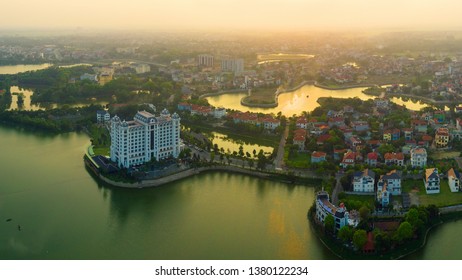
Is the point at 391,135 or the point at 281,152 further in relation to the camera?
→ the point at 391,135

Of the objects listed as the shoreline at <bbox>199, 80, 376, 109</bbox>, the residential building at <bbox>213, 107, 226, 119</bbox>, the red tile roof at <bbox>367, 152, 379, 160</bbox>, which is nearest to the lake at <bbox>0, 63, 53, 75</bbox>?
the shoreline at <bbox>199, 80, 376, 109</bbox>

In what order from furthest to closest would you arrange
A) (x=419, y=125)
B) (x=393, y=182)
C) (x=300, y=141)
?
1. (x=419, y=125)
2. (x=300, y=141)
3. (x=393, y=182)

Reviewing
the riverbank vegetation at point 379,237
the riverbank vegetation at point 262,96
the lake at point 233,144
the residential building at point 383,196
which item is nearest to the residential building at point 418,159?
the residential building at point 383,196

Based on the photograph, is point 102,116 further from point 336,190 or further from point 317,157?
point 336,190

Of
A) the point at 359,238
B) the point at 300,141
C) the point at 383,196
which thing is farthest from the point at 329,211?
the point at 300,141

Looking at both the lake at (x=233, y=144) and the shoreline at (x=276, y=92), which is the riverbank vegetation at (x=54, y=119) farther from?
the shoreline at (x=276, y=92)

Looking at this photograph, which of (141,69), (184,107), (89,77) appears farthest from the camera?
(141,69)
